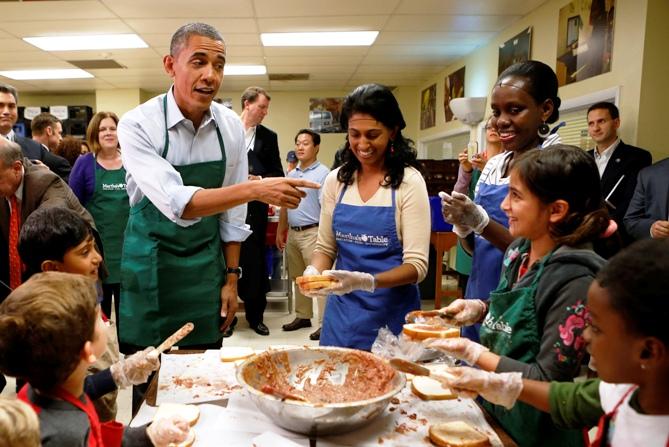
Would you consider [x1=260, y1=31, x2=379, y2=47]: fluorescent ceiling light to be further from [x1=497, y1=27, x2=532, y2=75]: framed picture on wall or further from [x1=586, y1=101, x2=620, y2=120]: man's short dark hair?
[x1=586, y1=101, x2=620, y2=120]: man's short dark hair

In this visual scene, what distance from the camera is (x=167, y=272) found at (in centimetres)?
181

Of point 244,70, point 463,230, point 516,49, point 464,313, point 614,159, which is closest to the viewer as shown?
point 464,313

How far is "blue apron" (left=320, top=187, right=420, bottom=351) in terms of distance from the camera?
1.86 m

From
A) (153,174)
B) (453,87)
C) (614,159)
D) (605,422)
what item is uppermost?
(453,87)

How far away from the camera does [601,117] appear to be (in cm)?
370

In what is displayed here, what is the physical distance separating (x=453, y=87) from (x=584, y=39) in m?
3.42

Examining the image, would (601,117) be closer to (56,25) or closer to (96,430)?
(96,430)

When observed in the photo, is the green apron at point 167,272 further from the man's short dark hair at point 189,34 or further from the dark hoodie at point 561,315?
the dark hoodie at point 561,315

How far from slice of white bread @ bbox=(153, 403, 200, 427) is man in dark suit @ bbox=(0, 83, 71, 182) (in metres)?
3.06

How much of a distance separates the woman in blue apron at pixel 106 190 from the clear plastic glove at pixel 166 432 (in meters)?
2.89

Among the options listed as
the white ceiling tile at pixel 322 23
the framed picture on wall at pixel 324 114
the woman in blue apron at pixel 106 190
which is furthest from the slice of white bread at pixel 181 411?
the framed picture on wall at pixel 324 114

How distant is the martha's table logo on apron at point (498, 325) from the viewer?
1.22 metres

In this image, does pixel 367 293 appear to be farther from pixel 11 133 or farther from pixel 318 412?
pixel 11 133

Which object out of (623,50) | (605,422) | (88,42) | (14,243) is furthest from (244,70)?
(605,422)
